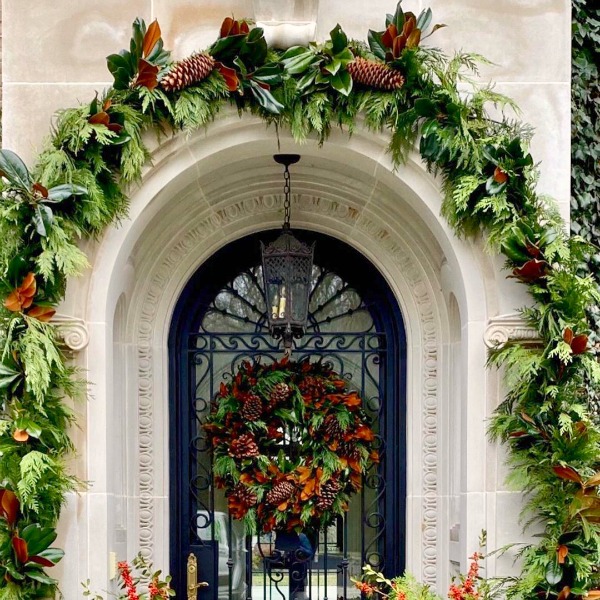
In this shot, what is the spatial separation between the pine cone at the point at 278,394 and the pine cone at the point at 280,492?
0.44 m

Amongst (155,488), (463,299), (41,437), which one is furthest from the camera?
(155,488)

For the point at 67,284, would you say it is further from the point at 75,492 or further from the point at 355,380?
the point at 355,380

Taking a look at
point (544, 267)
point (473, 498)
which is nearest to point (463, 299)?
point (544, 267)

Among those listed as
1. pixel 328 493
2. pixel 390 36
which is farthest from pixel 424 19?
pixel 328 493

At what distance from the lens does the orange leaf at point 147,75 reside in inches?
226

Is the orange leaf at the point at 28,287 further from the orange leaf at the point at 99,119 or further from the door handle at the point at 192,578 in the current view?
the door handle at the point at 192,578

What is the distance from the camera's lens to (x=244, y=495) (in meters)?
6.77

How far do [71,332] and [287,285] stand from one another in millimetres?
1184

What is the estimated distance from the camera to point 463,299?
605 cm

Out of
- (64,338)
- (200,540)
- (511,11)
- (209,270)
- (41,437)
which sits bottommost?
(200,540)

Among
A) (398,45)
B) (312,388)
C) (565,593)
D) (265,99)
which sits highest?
(398,45)

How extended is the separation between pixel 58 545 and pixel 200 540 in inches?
51.2

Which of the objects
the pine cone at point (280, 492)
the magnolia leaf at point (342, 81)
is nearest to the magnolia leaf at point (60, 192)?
the magnolia leaf at point (342, 81)

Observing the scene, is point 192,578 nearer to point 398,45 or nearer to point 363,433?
point 363,433
